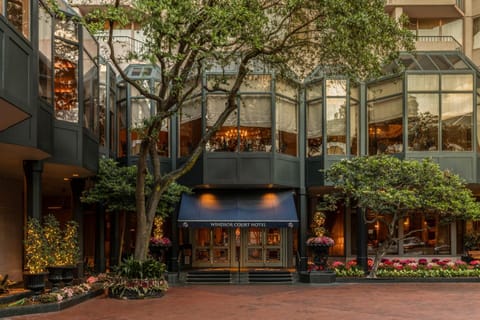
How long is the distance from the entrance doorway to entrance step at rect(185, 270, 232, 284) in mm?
2941

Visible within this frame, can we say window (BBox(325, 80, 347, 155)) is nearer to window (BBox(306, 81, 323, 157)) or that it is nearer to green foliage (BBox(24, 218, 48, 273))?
window (BBox(306, 81, 323, 157))

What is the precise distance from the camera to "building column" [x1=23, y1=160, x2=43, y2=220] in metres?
16.8

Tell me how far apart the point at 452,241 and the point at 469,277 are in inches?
235

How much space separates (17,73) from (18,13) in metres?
1.78

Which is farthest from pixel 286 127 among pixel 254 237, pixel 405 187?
pixel 405 187

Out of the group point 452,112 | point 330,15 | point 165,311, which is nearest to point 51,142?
point 165,311

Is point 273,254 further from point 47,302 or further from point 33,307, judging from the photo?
point 33,307

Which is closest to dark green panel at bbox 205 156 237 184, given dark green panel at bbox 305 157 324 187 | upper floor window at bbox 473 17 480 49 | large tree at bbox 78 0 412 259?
dark green panel at bbox 305 157 324 187

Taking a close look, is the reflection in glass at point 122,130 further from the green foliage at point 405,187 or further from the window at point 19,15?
the window at point 19,15

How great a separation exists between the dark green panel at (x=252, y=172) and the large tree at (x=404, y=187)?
9.78 ft

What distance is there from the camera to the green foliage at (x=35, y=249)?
1600cm

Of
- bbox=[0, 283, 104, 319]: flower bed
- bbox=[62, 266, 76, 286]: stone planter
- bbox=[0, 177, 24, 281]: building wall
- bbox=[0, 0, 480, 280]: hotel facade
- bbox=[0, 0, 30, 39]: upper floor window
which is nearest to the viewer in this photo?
bbox=[0, 0, 30, 39]: upper floor window

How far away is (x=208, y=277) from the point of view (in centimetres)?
2350

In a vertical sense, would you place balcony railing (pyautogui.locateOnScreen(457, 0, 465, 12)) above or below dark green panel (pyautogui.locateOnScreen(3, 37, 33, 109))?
above
